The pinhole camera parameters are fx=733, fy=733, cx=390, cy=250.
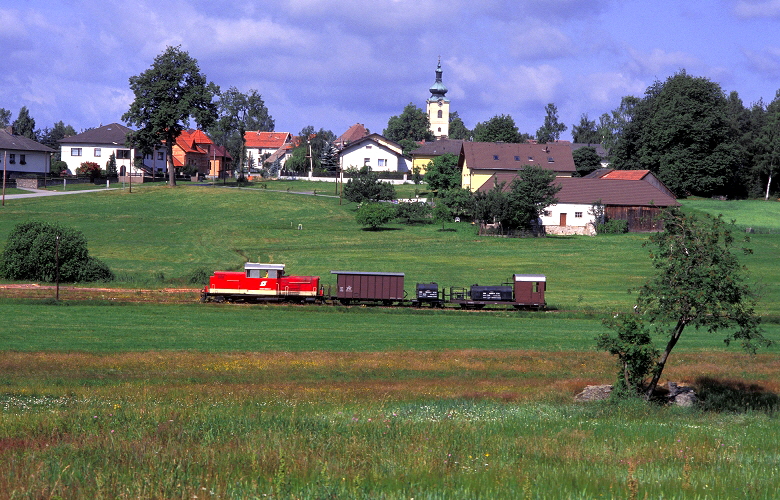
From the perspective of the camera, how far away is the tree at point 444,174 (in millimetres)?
117500

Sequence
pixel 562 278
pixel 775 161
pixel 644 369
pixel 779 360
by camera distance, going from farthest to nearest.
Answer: pixel 775 161 < pixel 562 278 < pixel 779 360 < pixel 644 369

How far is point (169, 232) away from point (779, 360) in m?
69.1

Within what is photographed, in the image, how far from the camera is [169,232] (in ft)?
283

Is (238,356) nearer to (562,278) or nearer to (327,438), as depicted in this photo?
(327,438)

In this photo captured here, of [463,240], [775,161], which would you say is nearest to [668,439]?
[463,240]

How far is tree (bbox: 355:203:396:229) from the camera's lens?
89.0m

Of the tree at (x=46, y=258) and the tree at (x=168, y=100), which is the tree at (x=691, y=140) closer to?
the tree at (x=168, y=100)

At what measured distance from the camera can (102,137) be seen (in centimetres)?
14512

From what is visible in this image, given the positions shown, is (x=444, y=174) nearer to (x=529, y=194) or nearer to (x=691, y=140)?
(x=529, y=194)

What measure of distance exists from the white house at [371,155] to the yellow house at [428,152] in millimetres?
4291

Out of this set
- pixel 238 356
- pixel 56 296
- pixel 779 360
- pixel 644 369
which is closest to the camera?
pixel 644 369

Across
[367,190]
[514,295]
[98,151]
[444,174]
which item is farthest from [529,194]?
[98,151]

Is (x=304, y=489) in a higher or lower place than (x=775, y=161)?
lower

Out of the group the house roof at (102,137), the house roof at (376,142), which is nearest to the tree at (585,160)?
the house roof at (376,142)
